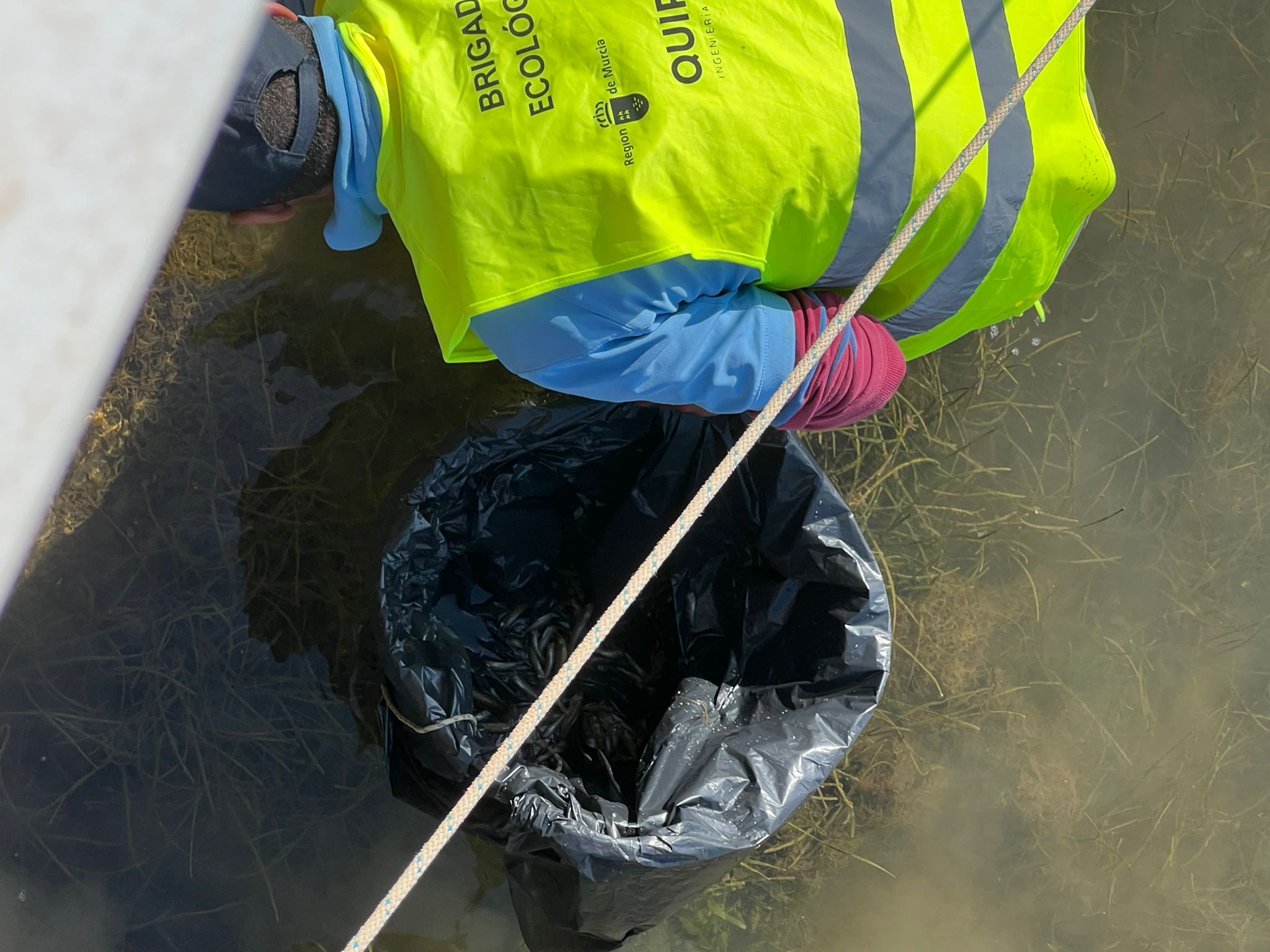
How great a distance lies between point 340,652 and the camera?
1243mm

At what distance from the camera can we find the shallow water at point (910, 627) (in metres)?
1.23

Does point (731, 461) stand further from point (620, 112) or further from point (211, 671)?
point (211, 671)

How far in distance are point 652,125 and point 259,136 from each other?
0.94ft

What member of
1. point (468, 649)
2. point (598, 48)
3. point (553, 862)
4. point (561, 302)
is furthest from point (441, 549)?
point (598, 48)

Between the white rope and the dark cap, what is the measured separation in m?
0.40

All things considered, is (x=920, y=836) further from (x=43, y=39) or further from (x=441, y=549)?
(x=43, y=39)

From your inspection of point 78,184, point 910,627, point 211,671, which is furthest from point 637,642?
point 78,184

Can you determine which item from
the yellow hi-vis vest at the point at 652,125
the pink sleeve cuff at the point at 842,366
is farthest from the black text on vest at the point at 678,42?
the pink sleeve cuff at the point at 842,366

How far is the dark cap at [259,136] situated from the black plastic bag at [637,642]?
0.42 m

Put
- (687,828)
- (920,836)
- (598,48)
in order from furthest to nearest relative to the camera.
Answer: (920,836), (687,828), (598,48)

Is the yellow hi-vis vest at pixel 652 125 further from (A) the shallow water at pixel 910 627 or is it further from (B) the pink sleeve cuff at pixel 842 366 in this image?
(A) the shallow water at pixel 910 627

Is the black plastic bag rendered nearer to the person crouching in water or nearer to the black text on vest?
the person crouching in water

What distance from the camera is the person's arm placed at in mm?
734

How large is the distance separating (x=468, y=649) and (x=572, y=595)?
0.53 feet
